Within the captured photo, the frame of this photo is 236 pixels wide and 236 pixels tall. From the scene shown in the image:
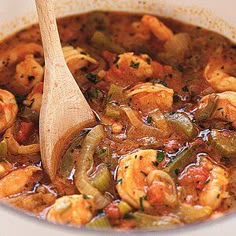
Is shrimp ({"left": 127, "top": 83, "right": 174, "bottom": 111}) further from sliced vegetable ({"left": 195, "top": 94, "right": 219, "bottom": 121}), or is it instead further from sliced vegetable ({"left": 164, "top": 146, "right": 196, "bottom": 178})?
sliced vegetable ({"left": 164, "top": 146, "right": 196, "bottom": 178})

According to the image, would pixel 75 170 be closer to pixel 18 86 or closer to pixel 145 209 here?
pixel 145 209

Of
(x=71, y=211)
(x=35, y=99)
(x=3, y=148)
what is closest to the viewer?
(x=71, y=211)

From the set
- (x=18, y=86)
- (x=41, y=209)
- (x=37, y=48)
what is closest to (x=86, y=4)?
(x=37, y=48)

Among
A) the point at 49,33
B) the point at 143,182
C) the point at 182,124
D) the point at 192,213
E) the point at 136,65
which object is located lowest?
the point at 192,213

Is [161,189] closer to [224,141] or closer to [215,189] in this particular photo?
[215,189]

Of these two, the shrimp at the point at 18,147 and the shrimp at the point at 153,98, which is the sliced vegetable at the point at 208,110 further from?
the shrimp at the point at 18,147

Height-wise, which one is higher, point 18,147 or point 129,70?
point 129,70

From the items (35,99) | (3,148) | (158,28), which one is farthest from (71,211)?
(158,28)
